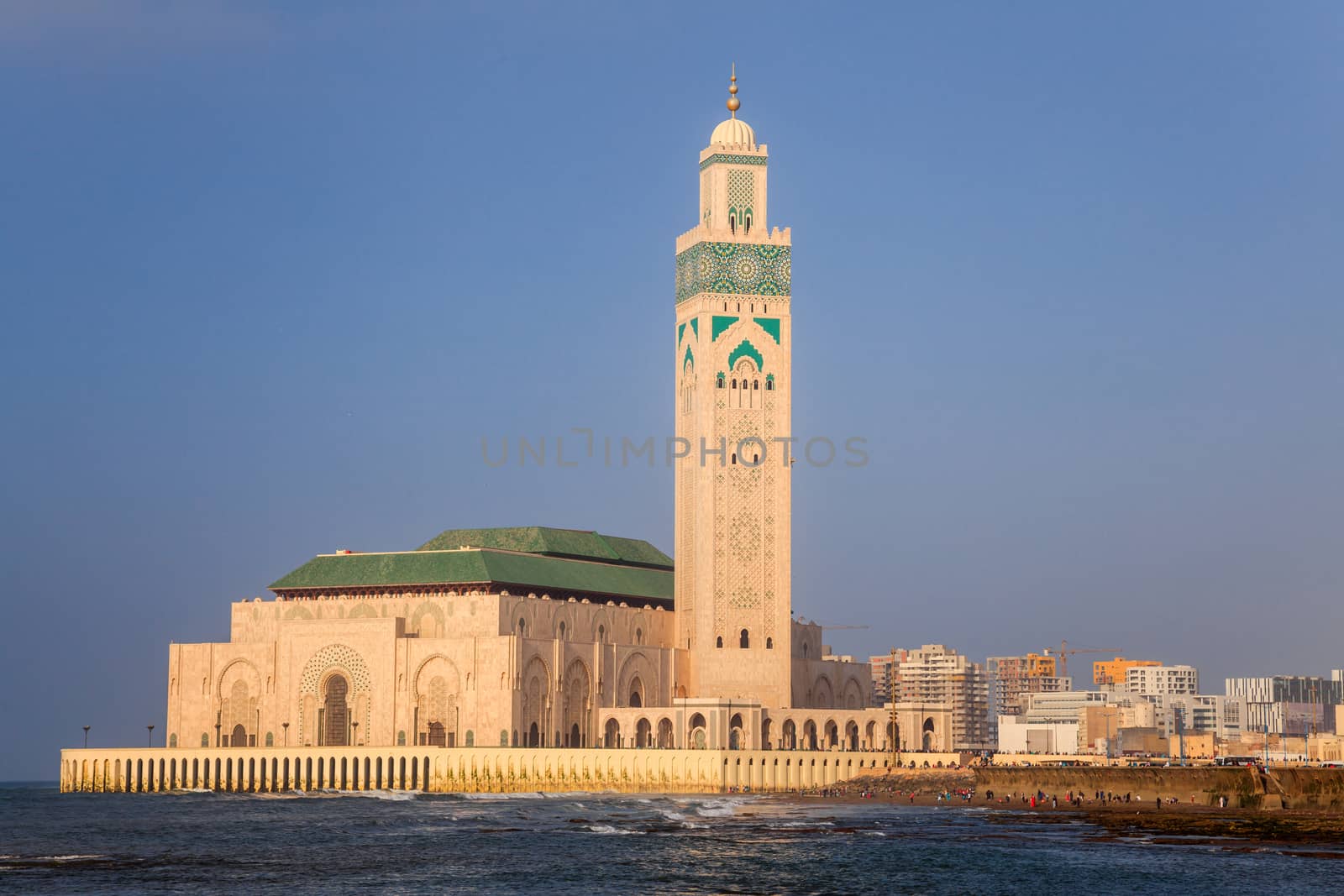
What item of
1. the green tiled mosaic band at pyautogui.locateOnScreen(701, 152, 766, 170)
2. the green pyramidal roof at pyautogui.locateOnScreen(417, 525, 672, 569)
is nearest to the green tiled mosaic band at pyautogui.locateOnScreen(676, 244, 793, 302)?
the green tiled mosaic band at pyautogui.locateOnScreen(701, 152, 766, 170)

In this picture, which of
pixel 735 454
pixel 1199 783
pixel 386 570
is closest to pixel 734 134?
pixel 735 454

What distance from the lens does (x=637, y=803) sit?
368ft

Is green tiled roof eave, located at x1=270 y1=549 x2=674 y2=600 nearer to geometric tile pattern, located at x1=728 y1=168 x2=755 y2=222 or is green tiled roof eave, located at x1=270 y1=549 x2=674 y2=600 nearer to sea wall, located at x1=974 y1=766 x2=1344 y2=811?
geometric tile pattern, located at x1=728 y1=168 x2=755 y2=222

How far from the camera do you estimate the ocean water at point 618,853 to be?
219 ft

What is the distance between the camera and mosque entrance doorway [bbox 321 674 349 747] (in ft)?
438

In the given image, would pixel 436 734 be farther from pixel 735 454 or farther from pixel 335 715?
pixel 735 454

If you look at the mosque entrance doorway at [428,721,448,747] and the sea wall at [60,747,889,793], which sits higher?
the mosque entrance doorway at [428,721,448,747]

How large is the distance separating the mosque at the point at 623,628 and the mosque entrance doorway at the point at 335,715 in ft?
0.51

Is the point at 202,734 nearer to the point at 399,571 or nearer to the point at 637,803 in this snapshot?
the point at 399,571

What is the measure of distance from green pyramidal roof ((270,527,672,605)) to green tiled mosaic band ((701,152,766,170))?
29057 millimetres

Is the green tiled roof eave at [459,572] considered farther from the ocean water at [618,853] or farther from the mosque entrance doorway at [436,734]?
the ocean water at [618,853]

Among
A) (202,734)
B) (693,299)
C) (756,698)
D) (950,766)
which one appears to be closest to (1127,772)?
(950,766)

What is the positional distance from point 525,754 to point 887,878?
58314 mm

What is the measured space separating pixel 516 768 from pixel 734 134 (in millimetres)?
45812
